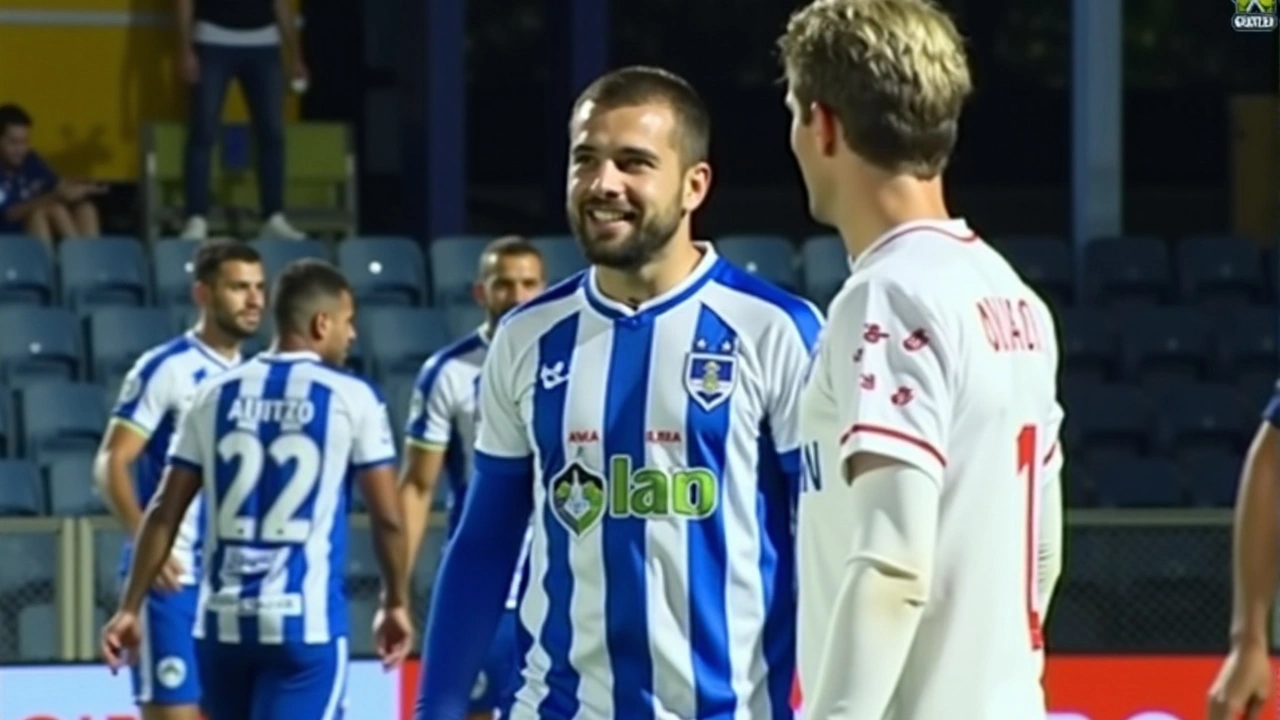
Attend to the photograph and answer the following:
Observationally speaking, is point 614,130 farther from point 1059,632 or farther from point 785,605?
point 1059,632

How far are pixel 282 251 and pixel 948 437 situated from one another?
35.6 ft

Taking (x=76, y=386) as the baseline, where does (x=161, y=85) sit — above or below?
above

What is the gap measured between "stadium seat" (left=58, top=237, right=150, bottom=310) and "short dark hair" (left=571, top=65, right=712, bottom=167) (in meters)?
9.48

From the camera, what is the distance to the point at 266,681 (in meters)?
8.91

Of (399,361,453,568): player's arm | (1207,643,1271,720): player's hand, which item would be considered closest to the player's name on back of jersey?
(399,361,453,568): player's arm

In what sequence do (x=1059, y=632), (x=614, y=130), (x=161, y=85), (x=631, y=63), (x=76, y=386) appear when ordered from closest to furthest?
(x=614, y=130)
(x=1059, y=632)
(x=76, y=386)
(x=161, y=85)
(x=631, y=63)

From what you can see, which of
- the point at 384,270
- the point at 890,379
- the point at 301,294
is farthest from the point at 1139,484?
the point at 890,379

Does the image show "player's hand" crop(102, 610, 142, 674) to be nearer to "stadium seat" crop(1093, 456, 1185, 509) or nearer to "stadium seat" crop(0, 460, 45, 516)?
"stadium seat" crop(0, 460, 45, 516)

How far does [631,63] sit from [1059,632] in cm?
1004

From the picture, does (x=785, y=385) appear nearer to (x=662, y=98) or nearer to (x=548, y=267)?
(x=662, y=98)

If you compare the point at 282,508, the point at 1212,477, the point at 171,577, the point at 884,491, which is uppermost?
the point at 884,491

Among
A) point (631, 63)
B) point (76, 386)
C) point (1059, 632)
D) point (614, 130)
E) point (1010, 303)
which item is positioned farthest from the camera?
point (631, 63)

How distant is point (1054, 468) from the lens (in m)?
3.70

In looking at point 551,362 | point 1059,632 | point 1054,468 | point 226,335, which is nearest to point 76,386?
point 226,335
